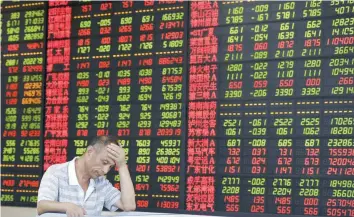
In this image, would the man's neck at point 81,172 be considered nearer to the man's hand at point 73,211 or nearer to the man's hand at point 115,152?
the man's hand at point 115,152

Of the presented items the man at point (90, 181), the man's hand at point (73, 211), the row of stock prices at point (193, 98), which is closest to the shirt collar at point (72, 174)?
the man at point (90, 181)

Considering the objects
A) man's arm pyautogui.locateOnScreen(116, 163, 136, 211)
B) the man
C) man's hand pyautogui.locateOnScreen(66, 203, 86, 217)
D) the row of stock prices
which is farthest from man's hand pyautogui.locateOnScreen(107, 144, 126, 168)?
the row of stock prices

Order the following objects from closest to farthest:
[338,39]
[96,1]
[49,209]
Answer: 1. [49,209]
2. [338,39]
3. [96,1]

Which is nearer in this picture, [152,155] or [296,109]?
[296,109]

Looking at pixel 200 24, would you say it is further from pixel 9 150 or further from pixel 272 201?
pixel 9 150

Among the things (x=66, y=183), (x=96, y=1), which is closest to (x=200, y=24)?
(x=96, y=1)

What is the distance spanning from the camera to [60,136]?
171 inches

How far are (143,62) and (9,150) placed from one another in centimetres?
142

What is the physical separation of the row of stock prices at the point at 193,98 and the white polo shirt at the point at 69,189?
1351mm

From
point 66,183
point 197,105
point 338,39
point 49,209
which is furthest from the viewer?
point 197,105

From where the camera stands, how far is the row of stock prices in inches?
141

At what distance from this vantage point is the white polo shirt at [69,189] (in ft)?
8.14

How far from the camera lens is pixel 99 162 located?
260cm

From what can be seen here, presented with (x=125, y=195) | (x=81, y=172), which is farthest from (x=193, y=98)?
(x=81, y=172)
